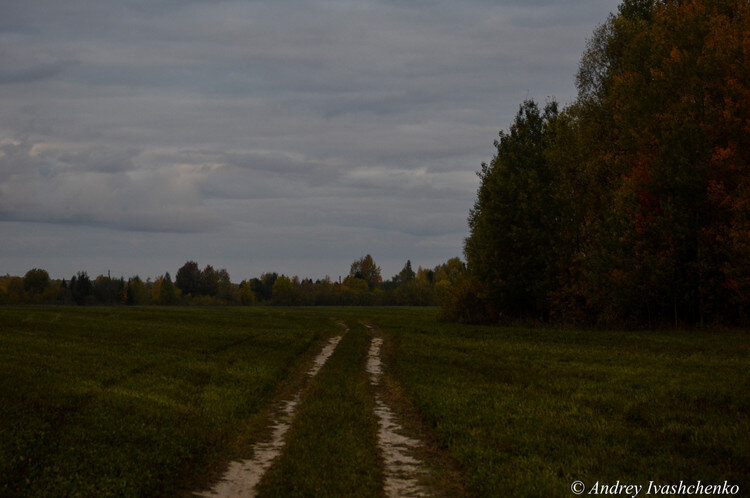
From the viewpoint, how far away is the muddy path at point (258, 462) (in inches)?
332

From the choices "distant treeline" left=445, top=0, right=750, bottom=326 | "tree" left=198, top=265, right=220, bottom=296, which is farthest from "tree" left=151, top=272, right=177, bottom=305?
"distant treeline" left=445, top=0, right=750, bottom=326

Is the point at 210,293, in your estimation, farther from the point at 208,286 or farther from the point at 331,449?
the point at 331,449

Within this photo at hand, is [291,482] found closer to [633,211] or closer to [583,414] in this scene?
[583,414]

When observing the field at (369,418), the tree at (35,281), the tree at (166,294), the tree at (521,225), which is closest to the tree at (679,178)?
the tree at (521,225)

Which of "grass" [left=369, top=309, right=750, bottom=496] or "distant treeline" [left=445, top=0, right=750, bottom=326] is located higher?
"distant treeline" [left=445, top=0, right=750, bottom=326]

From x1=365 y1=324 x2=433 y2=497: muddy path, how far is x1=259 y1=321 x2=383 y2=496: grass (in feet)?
0.61

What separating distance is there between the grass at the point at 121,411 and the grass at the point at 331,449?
145 cm

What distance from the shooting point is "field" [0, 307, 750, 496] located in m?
8.93

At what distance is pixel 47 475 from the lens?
8.71 m

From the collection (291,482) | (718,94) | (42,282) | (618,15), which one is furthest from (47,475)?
(42,282)

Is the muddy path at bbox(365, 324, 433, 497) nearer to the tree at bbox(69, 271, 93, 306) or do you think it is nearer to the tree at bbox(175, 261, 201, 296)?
the tree at bbox(69, 271, 93, 306)

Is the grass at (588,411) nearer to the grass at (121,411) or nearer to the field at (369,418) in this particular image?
the field at (369,418)

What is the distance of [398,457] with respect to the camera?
33.2ft

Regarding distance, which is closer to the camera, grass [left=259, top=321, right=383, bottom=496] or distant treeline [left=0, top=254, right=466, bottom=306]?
grass [left=259, top=321, right=383, bottom=496]
